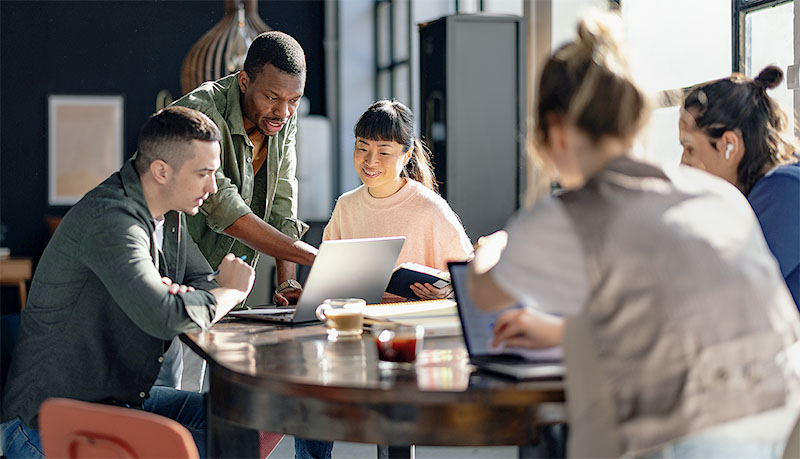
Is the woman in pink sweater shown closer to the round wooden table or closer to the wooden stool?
the round wooden table

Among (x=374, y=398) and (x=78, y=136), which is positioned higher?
(x=78, y=136)

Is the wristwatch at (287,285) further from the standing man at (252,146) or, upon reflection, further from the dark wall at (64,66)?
the dark wall at (64,66)

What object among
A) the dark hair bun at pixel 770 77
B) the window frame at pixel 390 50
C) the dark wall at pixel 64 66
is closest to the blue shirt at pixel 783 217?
the dark hair bun at pixel 770 77

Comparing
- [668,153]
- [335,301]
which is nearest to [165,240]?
[335,301]

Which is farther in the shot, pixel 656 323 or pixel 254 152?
pixel 254 152

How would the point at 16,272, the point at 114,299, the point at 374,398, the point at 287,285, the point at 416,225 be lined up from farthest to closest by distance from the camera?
1. the point at 16,272
2. the point at 416,225
3. the point at 287,285
4. the point at 114,299
5. the point at 374,398

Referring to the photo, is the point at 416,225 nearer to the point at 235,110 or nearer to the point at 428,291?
the point at 428,291

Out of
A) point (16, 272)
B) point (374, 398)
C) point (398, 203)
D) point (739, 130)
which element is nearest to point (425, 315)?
point (374, 398)

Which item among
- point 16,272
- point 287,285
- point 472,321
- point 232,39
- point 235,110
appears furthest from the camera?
point 16,272

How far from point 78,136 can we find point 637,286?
804 cm

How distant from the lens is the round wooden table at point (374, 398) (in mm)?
1392

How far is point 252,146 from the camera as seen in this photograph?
2.94 meters

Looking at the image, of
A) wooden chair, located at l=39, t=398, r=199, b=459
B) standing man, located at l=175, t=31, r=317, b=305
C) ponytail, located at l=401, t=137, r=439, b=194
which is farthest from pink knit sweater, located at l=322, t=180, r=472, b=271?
wooden chair, located at l=39, t=398, r=199, b=459

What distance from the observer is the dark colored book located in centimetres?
256
